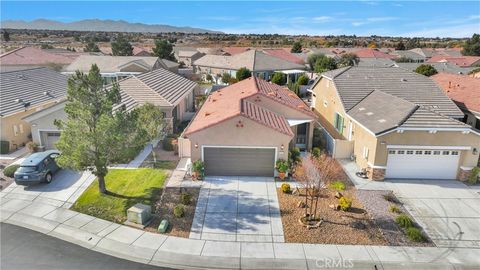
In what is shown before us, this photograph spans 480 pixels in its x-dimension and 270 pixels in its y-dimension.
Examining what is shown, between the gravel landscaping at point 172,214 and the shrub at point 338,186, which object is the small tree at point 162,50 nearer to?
the gravel landscaping at point 172,214

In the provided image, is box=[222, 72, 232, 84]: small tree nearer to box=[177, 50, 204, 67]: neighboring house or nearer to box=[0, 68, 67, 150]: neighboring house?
box=[177, 50, 204, 67]: neighboring house

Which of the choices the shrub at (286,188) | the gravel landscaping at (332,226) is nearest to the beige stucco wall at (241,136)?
the shrub at (286,188)

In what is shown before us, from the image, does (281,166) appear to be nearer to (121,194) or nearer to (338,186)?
(338,186)

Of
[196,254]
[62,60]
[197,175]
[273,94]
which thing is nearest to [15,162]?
[197,175]

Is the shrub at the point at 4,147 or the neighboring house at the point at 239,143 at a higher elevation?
the neighboring house at the point at 239,143

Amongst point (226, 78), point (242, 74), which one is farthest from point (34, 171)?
point (226, 78)

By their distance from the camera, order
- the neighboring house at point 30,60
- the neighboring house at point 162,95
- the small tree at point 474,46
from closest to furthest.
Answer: the neighboring house at point 162,95 → the neighboring house at point 30,60 → the small tree at point 474,46

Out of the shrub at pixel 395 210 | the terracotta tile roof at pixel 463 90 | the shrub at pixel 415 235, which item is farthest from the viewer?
the terracotta tile roof at pixel 463 90
